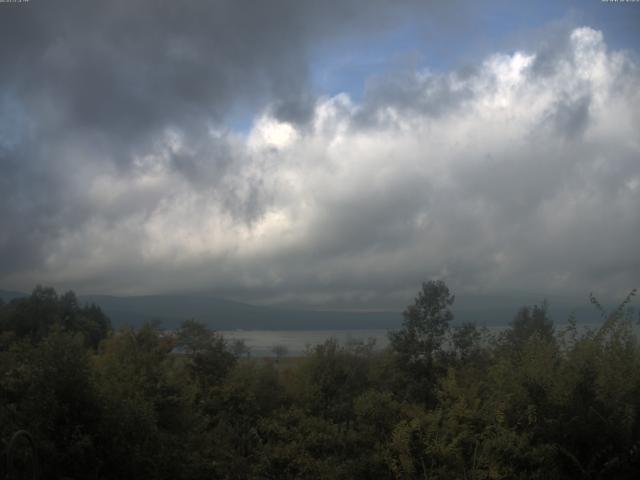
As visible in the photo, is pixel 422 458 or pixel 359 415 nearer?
pixel 422 458

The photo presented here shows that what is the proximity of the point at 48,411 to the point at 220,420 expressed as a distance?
12.0m

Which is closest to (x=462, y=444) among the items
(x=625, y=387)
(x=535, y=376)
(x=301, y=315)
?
(x=535, y=376)

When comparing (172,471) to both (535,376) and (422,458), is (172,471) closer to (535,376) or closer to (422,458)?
(422,458)

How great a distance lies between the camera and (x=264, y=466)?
1852 centimetres

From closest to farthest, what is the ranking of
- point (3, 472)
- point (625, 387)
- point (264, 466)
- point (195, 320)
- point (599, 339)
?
point (3, 472) → point (625, 387) → point (599, 339) → point (264, 466) → point (195, 320)

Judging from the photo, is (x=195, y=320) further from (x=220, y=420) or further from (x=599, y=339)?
(x=599, y=339)

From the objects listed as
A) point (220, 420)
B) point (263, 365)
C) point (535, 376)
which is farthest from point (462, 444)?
point (263, 365)

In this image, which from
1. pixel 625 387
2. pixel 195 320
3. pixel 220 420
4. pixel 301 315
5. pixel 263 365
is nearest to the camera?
pixel 625 387

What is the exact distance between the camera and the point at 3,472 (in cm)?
1055

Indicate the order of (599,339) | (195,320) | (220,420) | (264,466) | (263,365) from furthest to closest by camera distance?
(195,320)
(263,365)
(220,420)
(264,466)
(599,339)

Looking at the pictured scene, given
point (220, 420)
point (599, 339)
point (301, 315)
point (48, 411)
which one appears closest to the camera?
point (48, 411)

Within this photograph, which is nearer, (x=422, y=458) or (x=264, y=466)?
(x=422, y=458)

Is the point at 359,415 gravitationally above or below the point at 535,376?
below

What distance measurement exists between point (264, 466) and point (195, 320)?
15798mm
